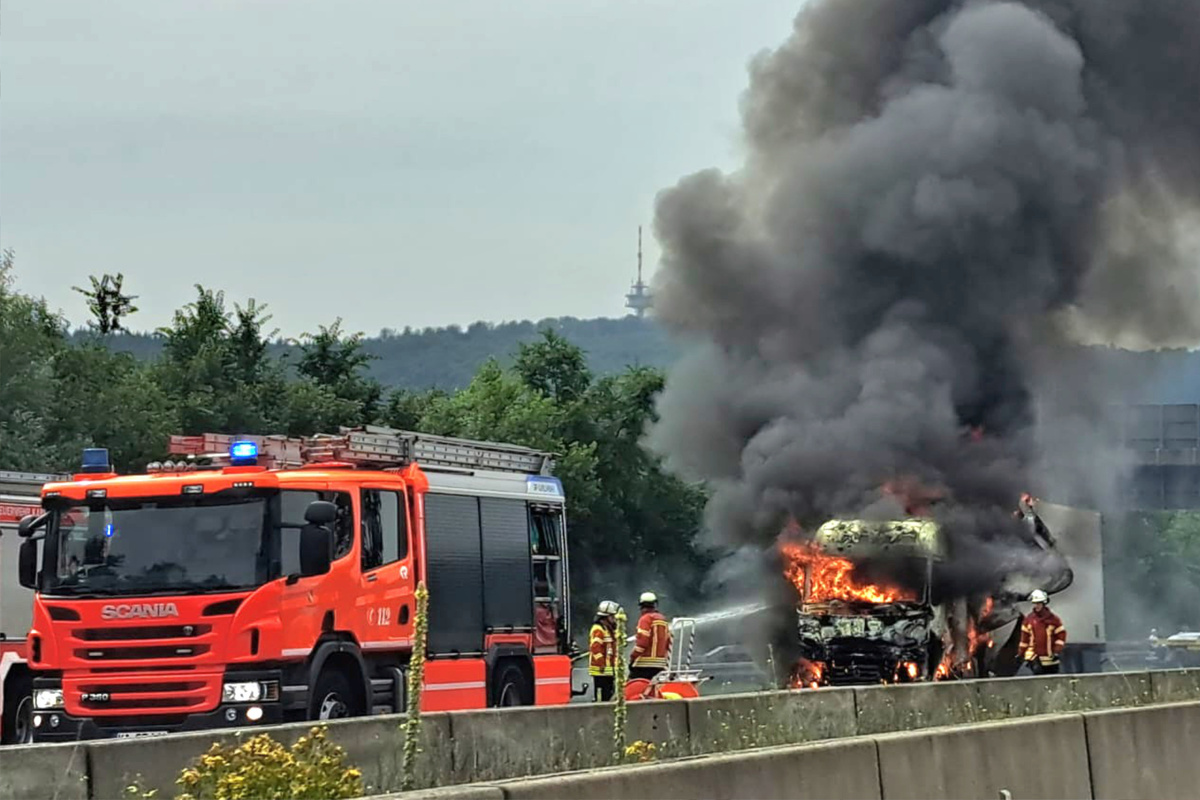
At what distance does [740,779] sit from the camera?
8133mm

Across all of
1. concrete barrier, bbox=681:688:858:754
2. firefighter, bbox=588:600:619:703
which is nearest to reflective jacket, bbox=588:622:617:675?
firefighter, bbox=588:600:619:703

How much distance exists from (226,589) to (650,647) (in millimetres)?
4405

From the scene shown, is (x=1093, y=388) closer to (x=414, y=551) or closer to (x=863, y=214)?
(x=863, y=214)

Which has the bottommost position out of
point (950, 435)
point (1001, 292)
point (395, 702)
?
point (395, 702)

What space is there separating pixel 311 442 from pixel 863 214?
701 inches

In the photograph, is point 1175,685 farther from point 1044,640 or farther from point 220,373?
point 220,373

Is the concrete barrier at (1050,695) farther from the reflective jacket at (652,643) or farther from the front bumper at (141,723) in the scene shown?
the front bumper at (141,723)

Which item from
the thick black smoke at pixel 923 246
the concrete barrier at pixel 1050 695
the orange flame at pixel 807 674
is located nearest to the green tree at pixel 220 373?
the thick black smoke at pixel 923 246

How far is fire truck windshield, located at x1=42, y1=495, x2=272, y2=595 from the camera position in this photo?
15203 millimetres

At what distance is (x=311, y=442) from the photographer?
1762 centimetres

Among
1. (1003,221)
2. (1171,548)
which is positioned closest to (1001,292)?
(1003,221)

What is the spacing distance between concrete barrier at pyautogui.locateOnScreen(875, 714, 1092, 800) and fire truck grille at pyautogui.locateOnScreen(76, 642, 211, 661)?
7.16 metres

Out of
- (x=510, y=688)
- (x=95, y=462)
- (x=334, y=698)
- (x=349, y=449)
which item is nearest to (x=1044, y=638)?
(x=510, y=688)

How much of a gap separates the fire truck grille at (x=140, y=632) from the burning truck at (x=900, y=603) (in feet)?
34.1
